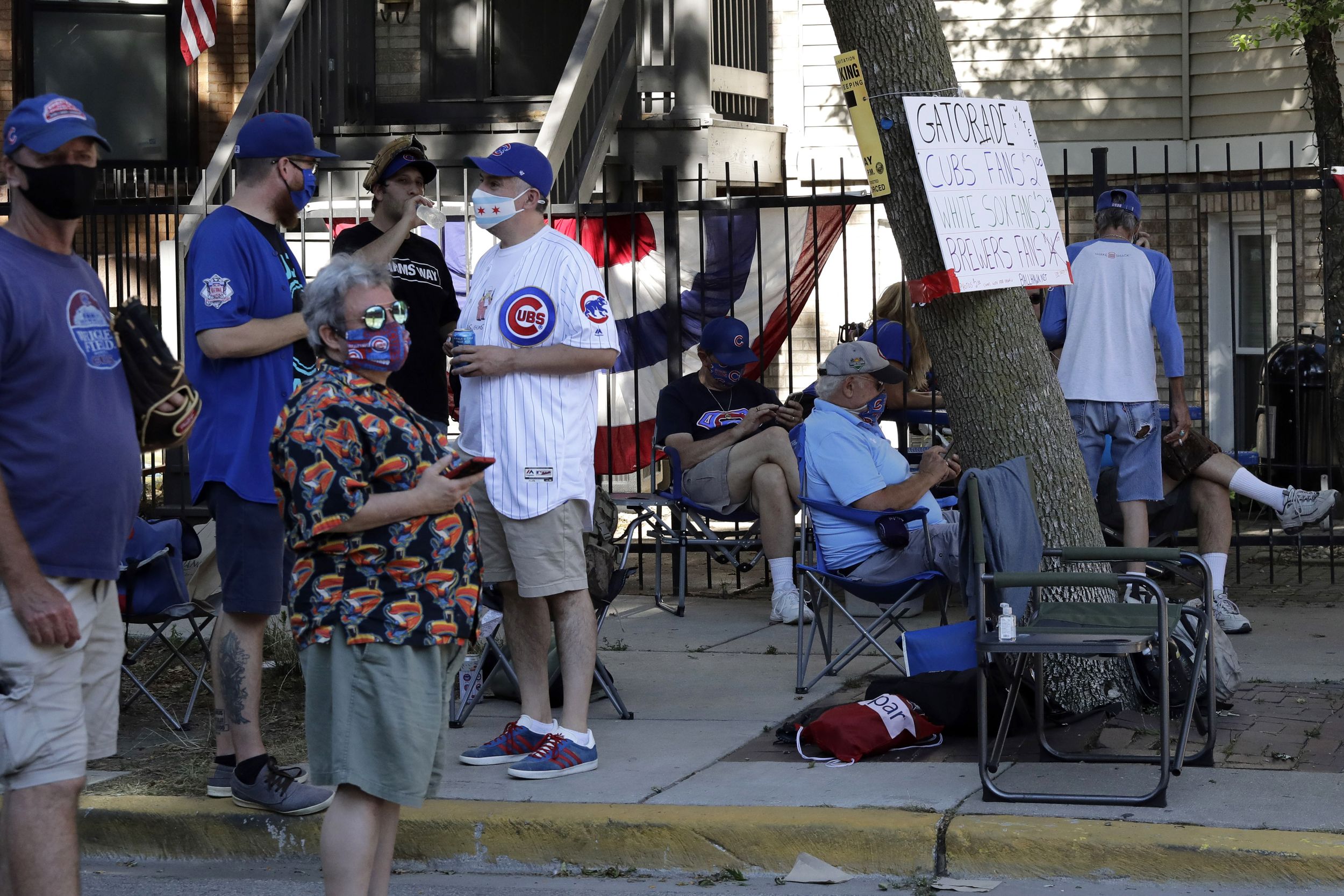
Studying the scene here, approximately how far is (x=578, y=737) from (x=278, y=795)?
0.98m

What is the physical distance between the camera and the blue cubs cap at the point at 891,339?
866 centimetres

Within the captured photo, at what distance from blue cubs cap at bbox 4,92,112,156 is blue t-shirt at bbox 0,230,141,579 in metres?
0.21

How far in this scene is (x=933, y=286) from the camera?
18.8 feet

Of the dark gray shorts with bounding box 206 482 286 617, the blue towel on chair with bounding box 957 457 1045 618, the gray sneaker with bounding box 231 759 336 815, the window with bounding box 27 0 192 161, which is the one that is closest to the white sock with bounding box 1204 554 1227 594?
the blue towel on chair with bounding box 957 457 1045 618

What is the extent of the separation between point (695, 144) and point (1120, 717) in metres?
7.78

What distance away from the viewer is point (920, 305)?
5844 millimetres

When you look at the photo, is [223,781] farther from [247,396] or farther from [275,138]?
[275,138]

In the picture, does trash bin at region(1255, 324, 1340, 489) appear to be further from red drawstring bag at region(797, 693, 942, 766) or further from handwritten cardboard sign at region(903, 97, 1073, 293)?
red drawstring bag at region(797, 693, 942, 766)

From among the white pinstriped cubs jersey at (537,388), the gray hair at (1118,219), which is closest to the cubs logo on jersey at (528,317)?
the white pinstriped cubs jersey at (537,388)

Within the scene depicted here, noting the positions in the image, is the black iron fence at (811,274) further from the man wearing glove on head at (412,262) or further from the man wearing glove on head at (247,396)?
the man wearing glove on head at (247,396)

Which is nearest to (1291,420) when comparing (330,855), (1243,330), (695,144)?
(1243,330)

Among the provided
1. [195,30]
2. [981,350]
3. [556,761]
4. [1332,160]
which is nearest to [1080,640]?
Result: [981,350]

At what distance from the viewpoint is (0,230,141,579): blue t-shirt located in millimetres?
3543

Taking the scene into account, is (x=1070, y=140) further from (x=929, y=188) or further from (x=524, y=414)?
(x=524, y=414)
